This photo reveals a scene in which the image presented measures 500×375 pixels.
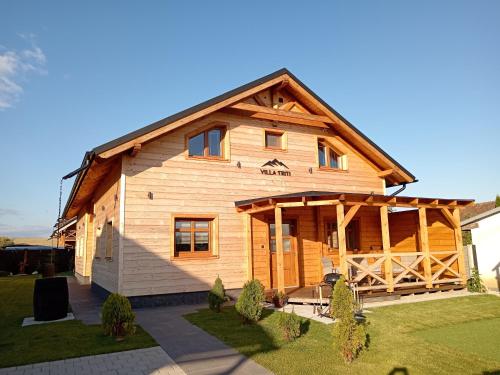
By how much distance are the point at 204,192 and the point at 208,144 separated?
1.69 metres

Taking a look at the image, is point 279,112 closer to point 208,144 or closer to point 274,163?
point 274,163

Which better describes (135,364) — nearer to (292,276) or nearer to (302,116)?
(292,276)

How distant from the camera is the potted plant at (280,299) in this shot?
974 cm

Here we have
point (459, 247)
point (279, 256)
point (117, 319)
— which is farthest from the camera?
point (459, 247)

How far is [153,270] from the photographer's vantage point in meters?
10.4

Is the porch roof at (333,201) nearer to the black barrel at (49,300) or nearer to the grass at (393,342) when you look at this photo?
the grass at (393,342)

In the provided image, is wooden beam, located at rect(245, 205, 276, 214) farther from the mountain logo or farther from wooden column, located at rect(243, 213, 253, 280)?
the mountain logo

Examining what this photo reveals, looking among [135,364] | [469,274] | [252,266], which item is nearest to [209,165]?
[252,266]

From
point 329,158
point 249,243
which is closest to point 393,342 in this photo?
point 249,243

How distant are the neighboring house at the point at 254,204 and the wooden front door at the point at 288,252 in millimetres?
35

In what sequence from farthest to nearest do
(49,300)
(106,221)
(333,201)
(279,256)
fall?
(106,221) < (279,256) < (333,201) < (49,300)

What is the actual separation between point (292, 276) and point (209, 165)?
15.7 ft

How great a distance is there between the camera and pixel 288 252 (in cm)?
1292

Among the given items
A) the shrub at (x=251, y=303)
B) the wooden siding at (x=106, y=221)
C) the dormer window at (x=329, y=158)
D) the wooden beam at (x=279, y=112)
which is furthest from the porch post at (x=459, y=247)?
the wooden siding at (x=106, y=221)
